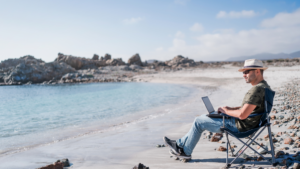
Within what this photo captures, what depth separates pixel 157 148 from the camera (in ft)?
15.3

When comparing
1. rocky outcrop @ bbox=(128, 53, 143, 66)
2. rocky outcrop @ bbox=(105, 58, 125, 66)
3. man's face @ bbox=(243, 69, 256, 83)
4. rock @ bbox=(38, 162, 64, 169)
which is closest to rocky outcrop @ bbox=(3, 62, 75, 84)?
rocky outcrop @ bbox=(105, 58, 125, 66)

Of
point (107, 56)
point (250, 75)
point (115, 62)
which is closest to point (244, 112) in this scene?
point (250, 75)

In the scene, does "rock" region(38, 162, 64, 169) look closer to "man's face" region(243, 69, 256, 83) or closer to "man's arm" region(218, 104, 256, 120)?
"man's arm" region(218, 104, 256, 120)

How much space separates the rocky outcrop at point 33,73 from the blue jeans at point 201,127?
4983 cm

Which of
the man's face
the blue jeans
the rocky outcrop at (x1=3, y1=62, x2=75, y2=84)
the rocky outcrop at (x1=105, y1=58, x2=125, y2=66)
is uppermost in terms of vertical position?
the rocky outcrop at (x1=105, y1=58, x2=125, y2=66)

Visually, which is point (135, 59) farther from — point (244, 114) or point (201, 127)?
point (244, 114)

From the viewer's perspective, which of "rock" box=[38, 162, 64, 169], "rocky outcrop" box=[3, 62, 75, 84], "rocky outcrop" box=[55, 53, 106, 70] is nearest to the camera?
"rock" box=[38, 162, 64, 169]

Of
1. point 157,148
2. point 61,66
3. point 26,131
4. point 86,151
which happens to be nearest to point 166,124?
point 157,148

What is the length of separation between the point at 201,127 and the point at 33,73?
5323 centimetres

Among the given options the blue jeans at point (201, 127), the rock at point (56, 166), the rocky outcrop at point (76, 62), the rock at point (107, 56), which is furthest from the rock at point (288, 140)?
the rock at point (107, 56)

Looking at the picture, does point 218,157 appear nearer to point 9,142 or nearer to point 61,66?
point 9,142

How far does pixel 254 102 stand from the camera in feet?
9.43

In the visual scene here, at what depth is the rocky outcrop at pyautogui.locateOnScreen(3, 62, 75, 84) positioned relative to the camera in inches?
1876

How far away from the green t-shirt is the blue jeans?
0.12 metres
